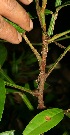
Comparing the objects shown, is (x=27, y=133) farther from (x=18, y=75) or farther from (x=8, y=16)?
(x=18, y=75)

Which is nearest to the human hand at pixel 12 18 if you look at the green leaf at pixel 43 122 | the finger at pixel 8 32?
the finger at pixel 8 32

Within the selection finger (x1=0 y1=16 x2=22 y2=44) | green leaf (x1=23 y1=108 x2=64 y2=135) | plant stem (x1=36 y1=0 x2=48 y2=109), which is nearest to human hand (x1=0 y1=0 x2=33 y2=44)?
finger (x1=0 y1=16 x2=22 y2=44)

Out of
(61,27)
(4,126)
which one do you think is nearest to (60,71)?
(61,27)

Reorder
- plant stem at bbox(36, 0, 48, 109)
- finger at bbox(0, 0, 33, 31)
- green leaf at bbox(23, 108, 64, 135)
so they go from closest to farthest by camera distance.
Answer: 1. green leaf at bbox(23, 108, 64, 135)
2. plant stem at bbox(36, 0, 48, 109)
3. finger at bbox(0, 0, 33, 31)

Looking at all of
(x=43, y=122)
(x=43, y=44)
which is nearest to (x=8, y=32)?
(x=43, y=44)

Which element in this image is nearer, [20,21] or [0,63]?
[20,21]

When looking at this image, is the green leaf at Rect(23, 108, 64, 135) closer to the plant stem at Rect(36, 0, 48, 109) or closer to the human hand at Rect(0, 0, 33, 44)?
the plant stem at Rect(36, 0, 48, 109)
